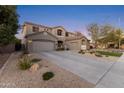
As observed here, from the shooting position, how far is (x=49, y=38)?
66.3 ft

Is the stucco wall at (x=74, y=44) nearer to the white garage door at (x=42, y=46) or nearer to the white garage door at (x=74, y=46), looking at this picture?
the white garage door at (x=74, y=46)

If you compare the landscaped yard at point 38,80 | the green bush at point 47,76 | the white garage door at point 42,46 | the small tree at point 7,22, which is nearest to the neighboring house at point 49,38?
the white garage door at point 42,46

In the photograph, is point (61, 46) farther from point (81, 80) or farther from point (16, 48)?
point (81, 80)

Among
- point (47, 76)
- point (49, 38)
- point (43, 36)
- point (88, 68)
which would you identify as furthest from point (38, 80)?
point (49, 38)

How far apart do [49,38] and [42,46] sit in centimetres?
239

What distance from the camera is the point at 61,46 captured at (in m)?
22.8

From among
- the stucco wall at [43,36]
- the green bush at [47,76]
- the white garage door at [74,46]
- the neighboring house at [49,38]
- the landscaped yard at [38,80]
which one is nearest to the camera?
the landscaped yard at [38,80]

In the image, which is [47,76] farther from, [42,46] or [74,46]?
[74,46]

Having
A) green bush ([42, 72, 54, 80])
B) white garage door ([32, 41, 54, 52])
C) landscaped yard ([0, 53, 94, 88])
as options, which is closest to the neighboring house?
white garage door ([32, 41, 54, 52])

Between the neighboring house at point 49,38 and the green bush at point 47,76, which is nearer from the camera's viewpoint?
the green bush at point 47,76

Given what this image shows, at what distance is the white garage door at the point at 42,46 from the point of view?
17.4m
